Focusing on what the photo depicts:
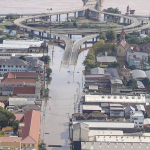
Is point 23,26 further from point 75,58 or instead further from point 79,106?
point 79,106

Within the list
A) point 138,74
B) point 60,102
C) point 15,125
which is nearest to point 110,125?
point 15,125

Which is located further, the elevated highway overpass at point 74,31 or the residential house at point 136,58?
the elevated highway overpass at point 74,31

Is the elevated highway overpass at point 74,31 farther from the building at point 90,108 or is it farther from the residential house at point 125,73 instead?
the building at point 90,108

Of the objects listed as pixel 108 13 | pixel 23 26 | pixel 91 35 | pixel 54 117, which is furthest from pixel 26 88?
pixel 108 13

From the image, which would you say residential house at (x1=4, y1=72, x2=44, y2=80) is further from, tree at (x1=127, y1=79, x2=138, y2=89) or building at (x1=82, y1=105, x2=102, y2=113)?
building at (x1=82, y1=105, x2=102, y2=113)

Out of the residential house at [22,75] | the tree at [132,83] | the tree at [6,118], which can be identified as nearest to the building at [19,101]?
the tree at [6,118]

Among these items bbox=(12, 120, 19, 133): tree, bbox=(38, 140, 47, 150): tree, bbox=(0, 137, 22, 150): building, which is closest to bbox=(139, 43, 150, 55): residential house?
bbox=(12, 120, 19, 133): tree
